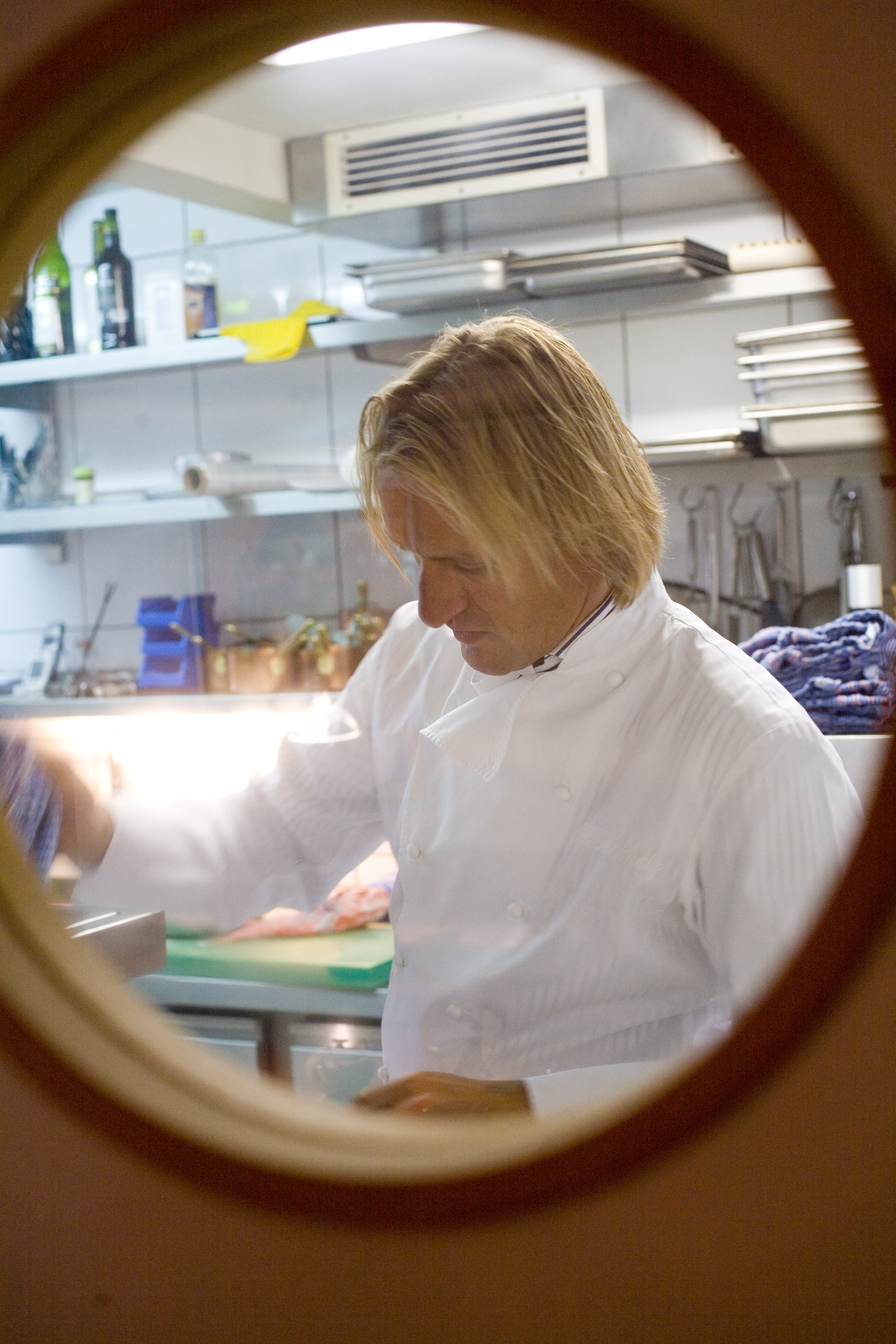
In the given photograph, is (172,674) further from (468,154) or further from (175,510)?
(468,154)

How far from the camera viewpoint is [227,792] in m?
1.18

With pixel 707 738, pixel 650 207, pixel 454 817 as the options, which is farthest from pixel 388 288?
pixel 707 738

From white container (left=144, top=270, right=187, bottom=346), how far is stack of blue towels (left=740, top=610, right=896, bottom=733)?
1.35 metres

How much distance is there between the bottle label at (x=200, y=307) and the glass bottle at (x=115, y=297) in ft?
0.52

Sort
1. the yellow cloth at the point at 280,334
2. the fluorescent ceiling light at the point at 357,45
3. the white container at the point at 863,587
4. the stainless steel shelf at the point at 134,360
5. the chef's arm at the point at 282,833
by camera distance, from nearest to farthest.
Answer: the chef's arm at the point at 282,833, the fluorescent ceiling light at the point at 357,45, the white container at the point at 863,587, the yellow cloth at the point at 280,334, the stainless steel shelf at the point at 134,360

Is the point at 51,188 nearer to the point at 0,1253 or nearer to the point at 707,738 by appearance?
the point at 0,1253

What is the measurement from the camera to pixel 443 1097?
585 millimetres

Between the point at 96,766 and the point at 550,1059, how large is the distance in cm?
41

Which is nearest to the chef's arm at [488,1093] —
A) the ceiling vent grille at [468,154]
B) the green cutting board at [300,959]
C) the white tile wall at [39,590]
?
the green cutting board at [300,959]

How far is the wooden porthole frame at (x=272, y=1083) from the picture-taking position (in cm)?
32

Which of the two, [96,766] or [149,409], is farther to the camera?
[149,409]

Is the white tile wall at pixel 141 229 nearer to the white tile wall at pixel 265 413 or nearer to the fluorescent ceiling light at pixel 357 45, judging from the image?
the white tile wall at pixel 265 413

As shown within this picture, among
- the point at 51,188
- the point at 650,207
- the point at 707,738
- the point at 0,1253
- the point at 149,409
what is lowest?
the point at 0,1253

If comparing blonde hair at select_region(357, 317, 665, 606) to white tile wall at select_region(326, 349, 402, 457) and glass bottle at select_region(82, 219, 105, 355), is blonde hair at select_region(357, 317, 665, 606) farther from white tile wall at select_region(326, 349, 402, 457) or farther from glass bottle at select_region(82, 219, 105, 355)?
glass bottle at select_region(82, 219, 105, 355)
